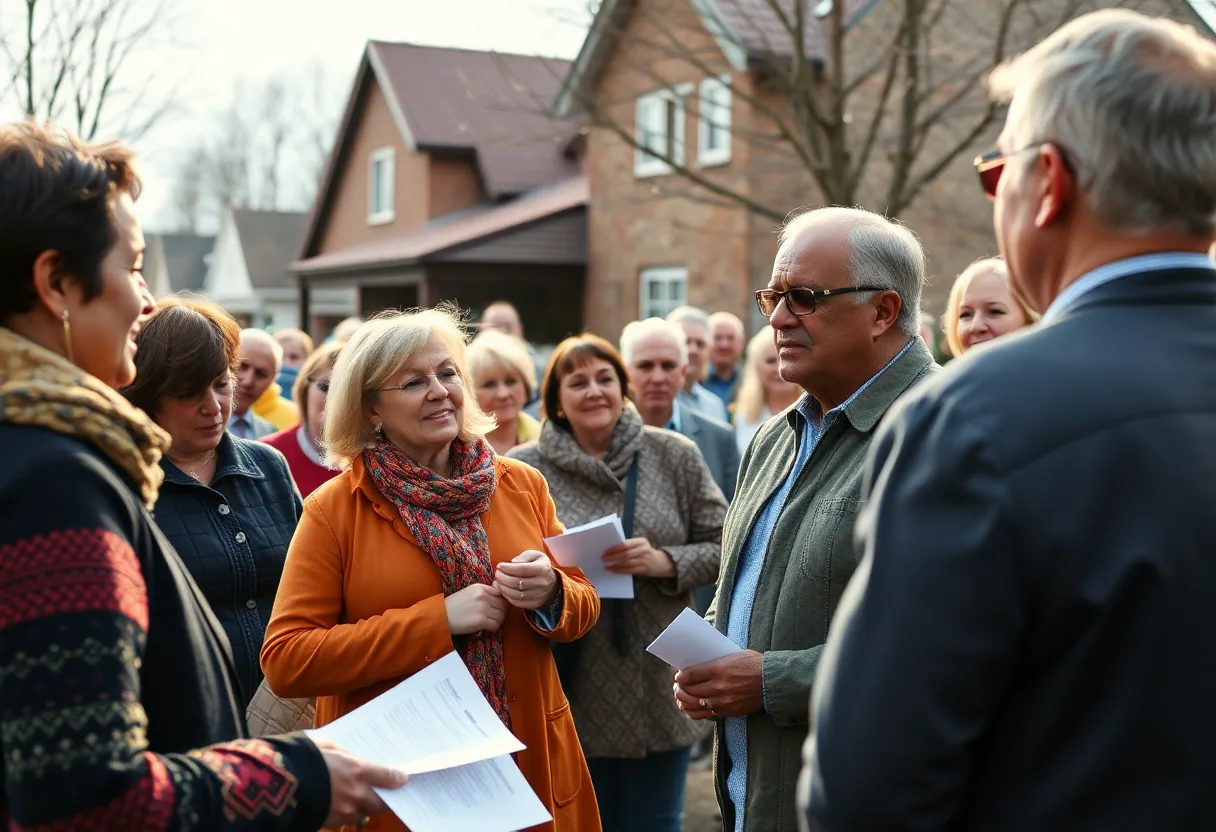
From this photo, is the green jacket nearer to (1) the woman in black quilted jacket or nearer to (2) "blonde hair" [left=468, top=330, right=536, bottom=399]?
(1) the woman in black quilted jacket

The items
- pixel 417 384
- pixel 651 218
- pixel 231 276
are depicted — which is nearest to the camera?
pixel 417 384

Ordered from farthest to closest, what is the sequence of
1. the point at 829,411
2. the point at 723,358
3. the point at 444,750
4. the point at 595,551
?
the point at 723,358 < the point at 595,551 < the point at 829,411 < the point at 444,750

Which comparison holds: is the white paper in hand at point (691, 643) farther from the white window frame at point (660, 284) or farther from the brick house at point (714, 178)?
the white window frame at point (660, 284)

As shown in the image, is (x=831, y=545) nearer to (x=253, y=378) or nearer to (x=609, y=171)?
(x=253, y=378)

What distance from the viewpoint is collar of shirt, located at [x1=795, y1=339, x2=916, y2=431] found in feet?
9.66

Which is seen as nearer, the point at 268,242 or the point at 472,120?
the point at 472,120

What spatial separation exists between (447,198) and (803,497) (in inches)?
955

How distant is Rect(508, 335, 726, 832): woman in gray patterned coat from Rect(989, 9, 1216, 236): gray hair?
108 inches

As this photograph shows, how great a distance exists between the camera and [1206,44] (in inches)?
64.1

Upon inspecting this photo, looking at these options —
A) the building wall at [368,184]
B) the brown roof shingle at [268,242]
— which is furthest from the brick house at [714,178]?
the brown roof shingle at [268,242]

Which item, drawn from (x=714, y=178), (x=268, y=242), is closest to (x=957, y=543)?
(x=714, y=178)

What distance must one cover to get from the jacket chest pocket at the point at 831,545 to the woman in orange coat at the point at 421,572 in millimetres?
814

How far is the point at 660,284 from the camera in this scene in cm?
2020

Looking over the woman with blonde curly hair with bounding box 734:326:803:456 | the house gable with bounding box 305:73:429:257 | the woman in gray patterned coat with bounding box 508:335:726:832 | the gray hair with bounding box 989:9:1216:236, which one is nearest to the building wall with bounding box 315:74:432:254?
the house gable with bounding box 305:73:429:257
